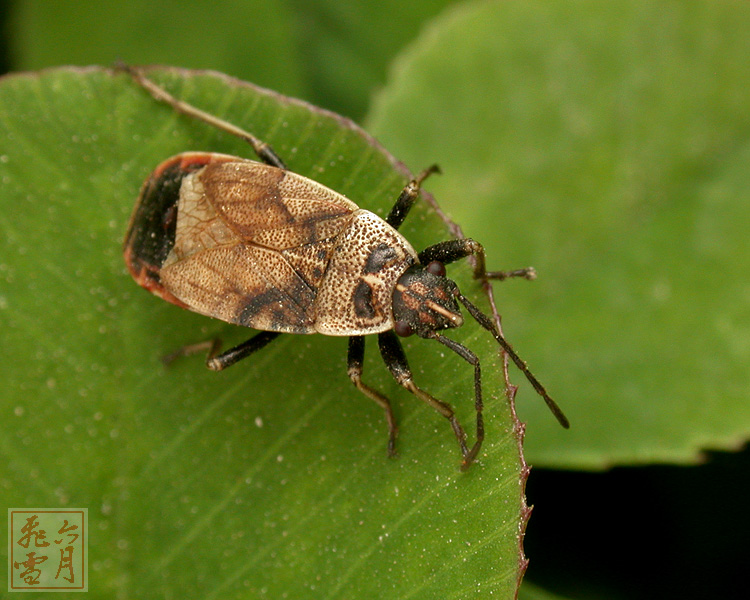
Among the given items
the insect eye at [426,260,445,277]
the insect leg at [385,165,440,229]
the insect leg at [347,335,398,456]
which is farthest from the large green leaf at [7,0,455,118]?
the insect leg at [347,335,398,456]

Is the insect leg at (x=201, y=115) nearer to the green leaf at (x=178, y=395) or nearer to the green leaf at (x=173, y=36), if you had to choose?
the green leaf at (x=178, y=395)

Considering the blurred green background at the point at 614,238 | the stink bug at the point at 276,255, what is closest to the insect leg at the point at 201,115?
the stink bug at the point at 276,255

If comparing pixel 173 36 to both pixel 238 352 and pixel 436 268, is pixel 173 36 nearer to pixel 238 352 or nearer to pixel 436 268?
pixel 238 352

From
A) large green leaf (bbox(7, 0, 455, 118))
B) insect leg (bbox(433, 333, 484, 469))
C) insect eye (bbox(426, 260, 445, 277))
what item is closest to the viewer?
insect leg (bbox(433, 333, 484, 469))

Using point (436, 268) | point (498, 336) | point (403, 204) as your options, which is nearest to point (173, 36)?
point (403, 204)

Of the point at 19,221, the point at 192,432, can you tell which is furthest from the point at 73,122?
the point at 192,432

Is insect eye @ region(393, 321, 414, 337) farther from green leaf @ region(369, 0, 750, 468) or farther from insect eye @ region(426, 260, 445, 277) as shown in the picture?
green leaf @ region(369, 0, 750, 468)
